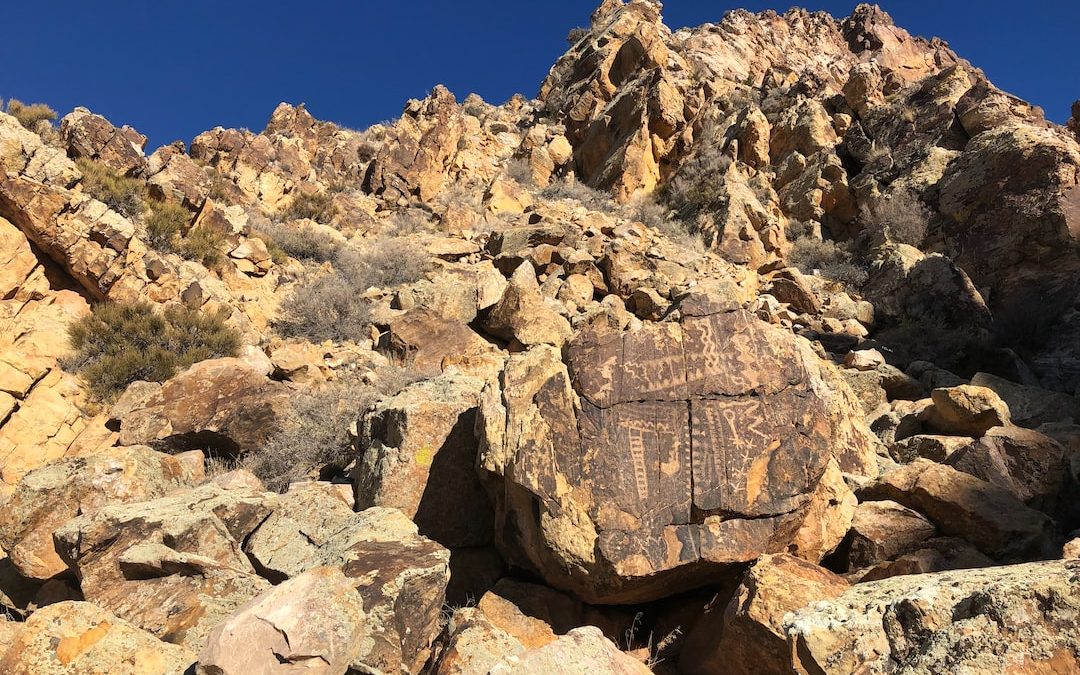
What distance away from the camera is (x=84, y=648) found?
8.21ft

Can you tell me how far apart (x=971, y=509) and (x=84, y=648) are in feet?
16.2

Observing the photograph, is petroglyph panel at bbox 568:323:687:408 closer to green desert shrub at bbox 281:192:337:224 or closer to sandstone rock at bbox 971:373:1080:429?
sandstone rock at bbox 971:373:1080:429

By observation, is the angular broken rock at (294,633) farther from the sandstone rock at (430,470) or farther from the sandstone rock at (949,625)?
the sandstone rock at (949,625)

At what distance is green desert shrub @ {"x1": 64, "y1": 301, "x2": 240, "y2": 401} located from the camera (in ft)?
22.0

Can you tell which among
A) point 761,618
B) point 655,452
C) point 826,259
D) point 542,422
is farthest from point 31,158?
point 826,259

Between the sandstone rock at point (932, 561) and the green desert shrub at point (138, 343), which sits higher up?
the green desert shrub at point (138, 343)

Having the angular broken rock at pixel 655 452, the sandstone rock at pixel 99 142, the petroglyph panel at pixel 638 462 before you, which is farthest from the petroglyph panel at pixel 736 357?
the sandstone rock at pixel 99 142

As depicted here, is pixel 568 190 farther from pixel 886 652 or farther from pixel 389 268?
pixel 886 652

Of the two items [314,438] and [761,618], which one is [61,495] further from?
[761,618]

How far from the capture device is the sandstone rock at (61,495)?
3.87m

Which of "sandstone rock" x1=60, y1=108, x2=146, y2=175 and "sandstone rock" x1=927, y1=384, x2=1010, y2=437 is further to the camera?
"sandstone rock" x1=60, y1=108, x2=146, y2=175

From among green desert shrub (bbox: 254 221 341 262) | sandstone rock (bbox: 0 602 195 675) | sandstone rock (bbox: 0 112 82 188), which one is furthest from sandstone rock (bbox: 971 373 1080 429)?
sandstone rock (bbox: 0 112 82 188)

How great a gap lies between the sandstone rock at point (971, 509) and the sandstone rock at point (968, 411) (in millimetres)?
1701

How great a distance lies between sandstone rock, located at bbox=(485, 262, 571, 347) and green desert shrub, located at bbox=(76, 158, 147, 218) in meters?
6.11
